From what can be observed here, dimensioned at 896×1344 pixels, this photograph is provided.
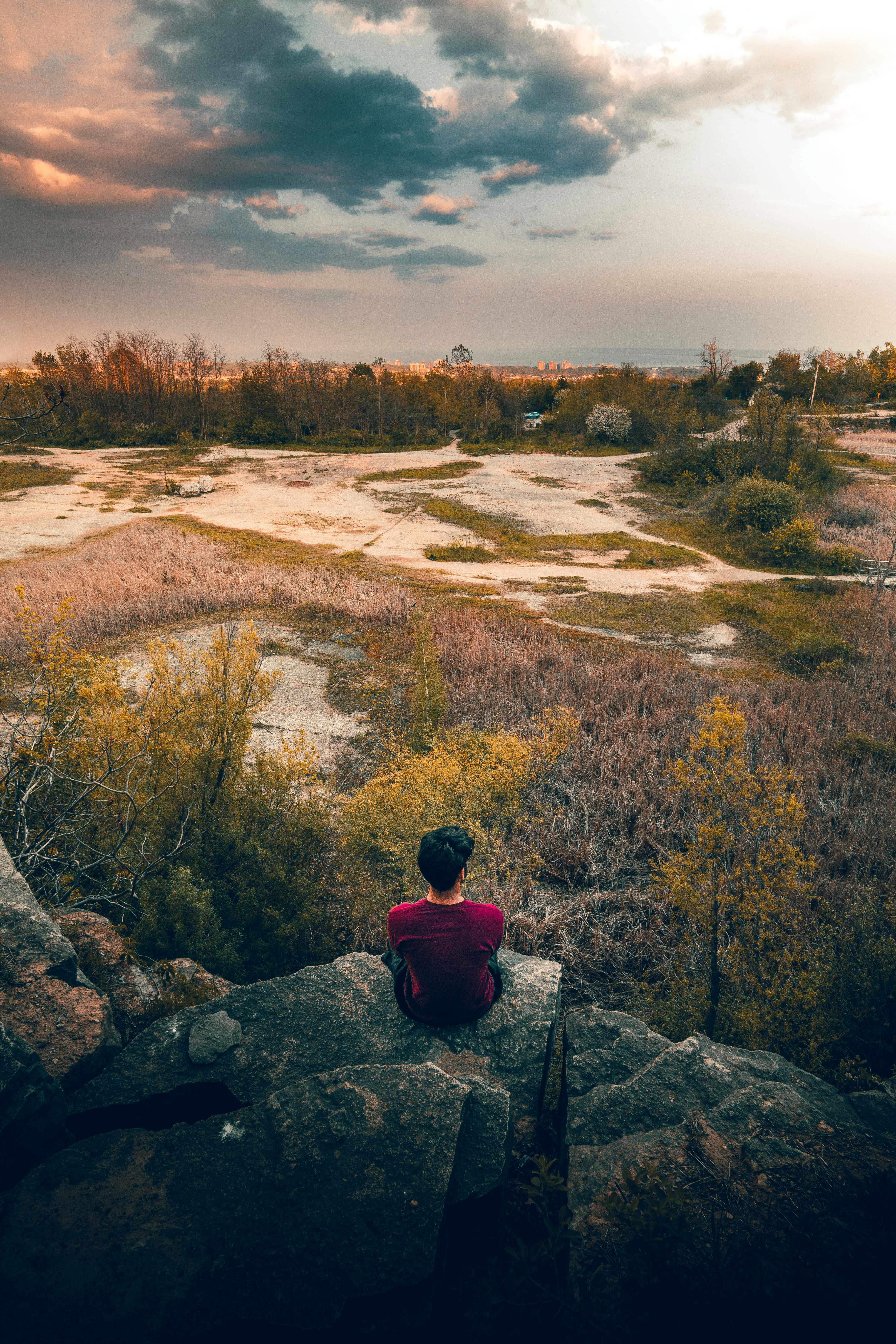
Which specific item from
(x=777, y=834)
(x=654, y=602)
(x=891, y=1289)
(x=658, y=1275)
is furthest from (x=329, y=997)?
(x=654, y=602)

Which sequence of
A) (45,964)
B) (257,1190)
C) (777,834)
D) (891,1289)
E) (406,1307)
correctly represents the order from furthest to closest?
(777,834), (45,964), (257,1190), (406,1307), (891,1289)

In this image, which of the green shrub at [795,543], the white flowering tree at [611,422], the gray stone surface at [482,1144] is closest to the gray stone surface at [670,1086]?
the gray stone surface at [482,1144]

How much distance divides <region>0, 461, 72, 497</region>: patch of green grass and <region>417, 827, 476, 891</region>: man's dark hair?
97.7 ft

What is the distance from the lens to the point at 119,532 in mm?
19078

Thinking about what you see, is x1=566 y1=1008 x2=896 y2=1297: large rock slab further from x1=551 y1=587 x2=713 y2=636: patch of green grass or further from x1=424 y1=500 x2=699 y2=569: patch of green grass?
x1=424 y1=500 x2=699 y2=569: patch of green grass

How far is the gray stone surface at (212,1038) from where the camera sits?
270 centimetres

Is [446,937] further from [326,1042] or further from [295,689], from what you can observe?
[295,689]

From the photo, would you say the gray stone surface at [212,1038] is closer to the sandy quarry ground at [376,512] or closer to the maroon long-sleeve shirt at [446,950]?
the maroon long-sleeve shirt at [446,950]

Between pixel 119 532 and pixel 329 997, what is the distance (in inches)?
769

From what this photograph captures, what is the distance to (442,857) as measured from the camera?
2.79 metres

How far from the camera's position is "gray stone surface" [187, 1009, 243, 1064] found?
2699 millimetres

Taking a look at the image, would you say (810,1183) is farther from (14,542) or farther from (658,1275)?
(14,542)

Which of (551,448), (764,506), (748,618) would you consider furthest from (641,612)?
(551,448)

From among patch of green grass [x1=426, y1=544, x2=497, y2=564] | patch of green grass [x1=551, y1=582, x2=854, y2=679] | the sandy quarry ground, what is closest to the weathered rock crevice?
the sandy quarry ground
